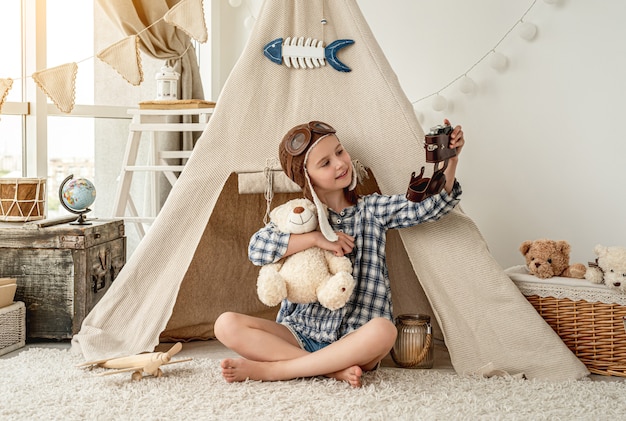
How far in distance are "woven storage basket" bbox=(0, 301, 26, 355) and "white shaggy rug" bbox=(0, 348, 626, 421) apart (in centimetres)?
26

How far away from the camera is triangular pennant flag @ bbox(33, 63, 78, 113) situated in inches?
100

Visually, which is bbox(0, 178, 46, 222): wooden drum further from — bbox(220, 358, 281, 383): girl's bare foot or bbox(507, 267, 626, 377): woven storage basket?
bbox(507, 267, 626, 377): woven storage basket

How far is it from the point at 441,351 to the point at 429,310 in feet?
0.49

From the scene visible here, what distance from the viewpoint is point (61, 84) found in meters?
2.57

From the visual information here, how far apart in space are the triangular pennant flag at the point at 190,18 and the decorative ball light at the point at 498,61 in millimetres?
1200

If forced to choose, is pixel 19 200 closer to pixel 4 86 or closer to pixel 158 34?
pixel 4 86

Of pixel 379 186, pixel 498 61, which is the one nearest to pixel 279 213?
pixel 379 186

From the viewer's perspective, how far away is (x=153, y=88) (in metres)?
3.55

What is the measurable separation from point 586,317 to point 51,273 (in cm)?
172

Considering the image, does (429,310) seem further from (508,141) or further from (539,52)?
(539,52)

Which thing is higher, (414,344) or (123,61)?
(123,61)

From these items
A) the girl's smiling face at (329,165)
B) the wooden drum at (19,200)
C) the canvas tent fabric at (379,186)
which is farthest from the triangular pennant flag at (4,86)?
the girl's smiling face at (329,165)

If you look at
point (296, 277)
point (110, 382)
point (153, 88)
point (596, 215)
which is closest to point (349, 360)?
point (296, 277)

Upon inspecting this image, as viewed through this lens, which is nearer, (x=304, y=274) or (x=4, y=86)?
(x=304, y=274)
